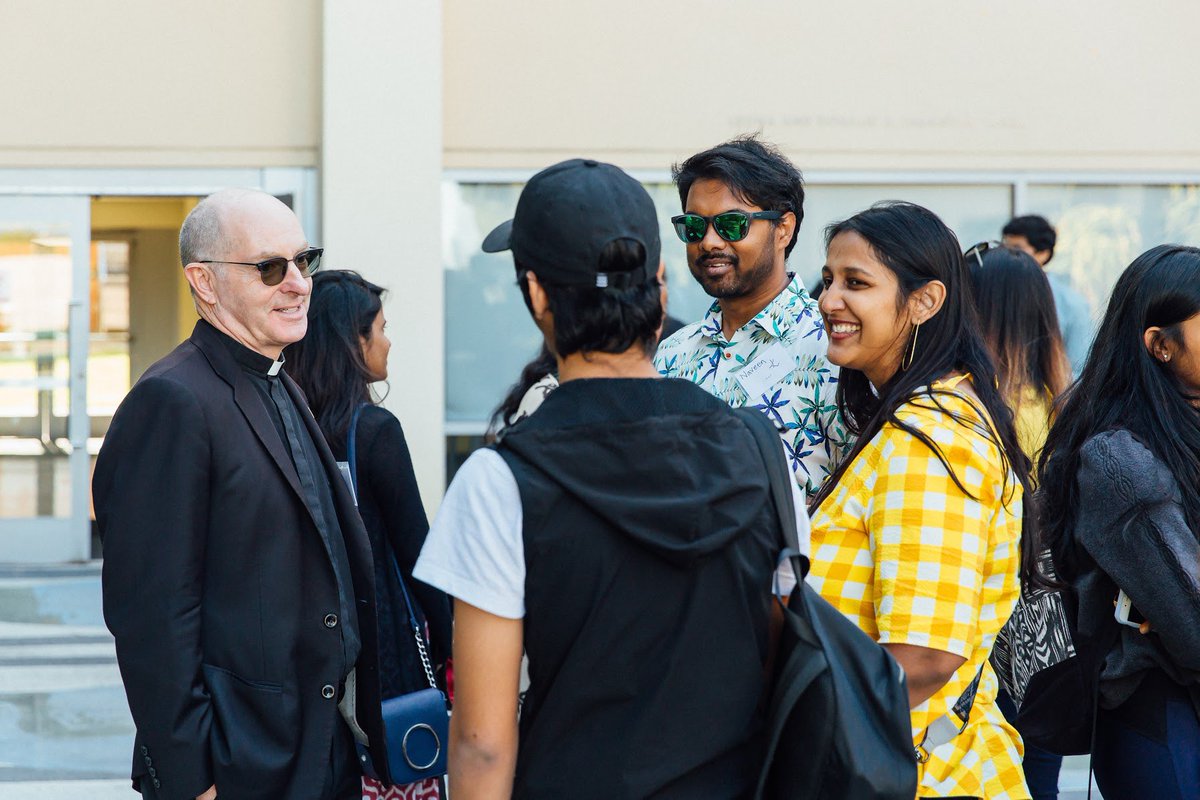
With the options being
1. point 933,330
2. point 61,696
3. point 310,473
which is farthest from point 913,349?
point 61,696

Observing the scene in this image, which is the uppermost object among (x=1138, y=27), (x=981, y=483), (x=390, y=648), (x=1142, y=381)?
(x=1138, y=27)

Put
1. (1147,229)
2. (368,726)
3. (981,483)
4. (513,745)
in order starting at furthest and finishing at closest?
(1147,229), (368,726), (981,483), (513,745)

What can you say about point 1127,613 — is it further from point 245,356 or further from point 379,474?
point 379,474

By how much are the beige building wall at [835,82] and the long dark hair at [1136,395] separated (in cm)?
558

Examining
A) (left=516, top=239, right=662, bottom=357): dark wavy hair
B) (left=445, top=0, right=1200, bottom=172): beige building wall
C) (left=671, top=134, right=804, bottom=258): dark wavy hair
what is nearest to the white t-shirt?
(left=516, top=239, right=662, bottom=357): dark wavy hair

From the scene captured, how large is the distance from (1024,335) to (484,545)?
10.5 ft

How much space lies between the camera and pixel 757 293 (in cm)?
318

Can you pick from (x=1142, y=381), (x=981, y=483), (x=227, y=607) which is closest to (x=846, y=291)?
(x=981, y=483)

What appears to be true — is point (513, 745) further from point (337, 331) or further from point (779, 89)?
point (779, 89)

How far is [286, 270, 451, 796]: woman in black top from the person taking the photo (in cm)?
376

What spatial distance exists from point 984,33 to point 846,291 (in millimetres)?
6608

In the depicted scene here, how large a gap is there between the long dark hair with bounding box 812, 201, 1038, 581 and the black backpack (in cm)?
61

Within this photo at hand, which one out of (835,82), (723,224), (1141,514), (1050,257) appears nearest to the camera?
(1141,514)

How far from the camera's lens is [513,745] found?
1.86 m
